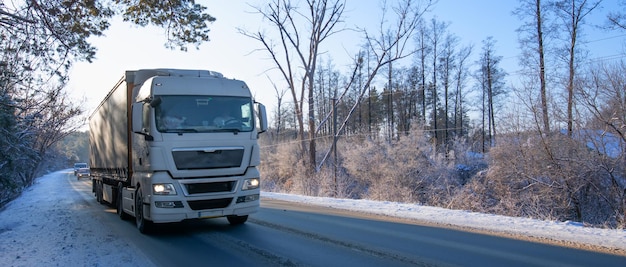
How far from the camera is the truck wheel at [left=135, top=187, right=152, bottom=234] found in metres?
9.38

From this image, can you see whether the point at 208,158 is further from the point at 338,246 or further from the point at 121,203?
the point at 121,203

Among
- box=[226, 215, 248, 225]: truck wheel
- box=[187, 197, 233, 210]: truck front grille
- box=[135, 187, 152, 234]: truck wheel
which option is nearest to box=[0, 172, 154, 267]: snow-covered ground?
box=[135, 187, 152, 234]: truck wheel

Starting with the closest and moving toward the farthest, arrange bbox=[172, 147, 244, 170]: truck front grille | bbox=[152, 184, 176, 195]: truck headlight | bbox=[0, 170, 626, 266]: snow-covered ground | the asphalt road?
the asphalt road
bbox=[0, 170, 626, 266]: snow-covered ground
bbox=[152, 184, 176, 195]: truck headlight
bbox=[172, 147, 244, 170]: truck front grille

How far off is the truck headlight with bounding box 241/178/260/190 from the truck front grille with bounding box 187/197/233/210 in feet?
1.31

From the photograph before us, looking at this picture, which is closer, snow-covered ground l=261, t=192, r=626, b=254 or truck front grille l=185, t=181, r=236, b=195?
snow-covered ground l=261, t=192, r=626, b=254

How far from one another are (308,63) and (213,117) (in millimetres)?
24189

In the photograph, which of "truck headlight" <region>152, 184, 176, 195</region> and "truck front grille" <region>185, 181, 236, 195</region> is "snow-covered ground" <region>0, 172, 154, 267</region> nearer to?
"truck headlight" <region>152, 184, 176, 195</region>

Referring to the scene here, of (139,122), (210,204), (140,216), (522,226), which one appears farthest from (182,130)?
(522,226)

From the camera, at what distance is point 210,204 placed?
899 cm

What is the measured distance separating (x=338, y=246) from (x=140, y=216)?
465 cm

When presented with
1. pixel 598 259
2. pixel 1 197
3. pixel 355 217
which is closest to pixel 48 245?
pixel 355 217

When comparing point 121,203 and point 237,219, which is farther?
point 121,203

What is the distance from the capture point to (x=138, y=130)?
28.9 ft

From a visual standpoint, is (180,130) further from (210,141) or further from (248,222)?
(248,222)
